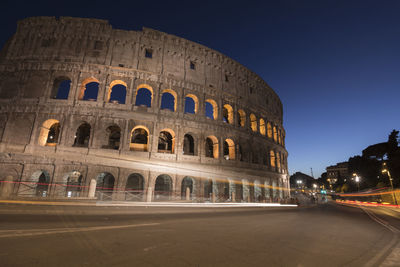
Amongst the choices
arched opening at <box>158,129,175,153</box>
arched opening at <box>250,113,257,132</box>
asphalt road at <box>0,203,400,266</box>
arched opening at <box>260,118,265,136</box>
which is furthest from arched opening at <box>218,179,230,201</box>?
asphalt road at <box>0,203,400,266</box>

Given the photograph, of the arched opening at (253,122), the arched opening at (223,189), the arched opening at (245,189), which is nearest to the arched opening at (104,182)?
the arched opening at (223,189)

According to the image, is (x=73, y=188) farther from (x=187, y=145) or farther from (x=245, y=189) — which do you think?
(x=245, y=189)

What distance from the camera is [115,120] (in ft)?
59.2

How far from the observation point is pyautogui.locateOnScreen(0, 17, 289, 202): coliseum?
1633 cm

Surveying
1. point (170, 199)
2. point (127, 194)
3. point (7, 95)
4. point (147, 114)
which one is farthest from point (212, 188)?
point (7, 95)

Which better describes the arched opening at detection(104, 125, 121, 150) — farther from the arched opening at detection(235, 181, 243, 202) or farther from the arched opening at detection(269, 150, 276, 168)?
the arched opening at detection(269, 150, 276, 168)

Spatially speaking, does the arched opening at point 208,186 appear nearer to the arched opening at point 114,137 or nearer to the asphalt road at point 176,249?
the arched opening at point 114,137

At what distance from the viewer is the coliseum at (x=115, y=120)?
16328mm

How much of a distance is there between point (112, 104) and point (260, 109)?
20.3m

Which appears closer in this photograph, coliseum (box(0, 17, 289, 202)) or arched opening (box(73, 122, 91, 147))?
coliseum (box(0, 17, 289, 202))

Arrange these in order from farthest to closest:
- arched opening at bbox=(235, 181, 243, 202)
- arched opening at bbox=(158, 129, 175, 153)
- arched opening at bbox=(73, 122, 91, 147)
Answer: arched opening at bbox=(158, 129, 175, 153) < arched opening at bbox=(235, 181, 243, 202) < arched opening at bbox=(73, 122, 91, 147)

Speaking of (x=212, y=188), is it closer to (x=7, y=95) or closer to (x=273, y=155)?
(x=273, y=155)

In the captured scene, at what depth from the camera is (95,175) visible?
16.4 m

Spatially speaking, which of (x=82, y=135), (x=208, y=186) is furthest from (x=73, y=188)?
(x=208, y=186)
